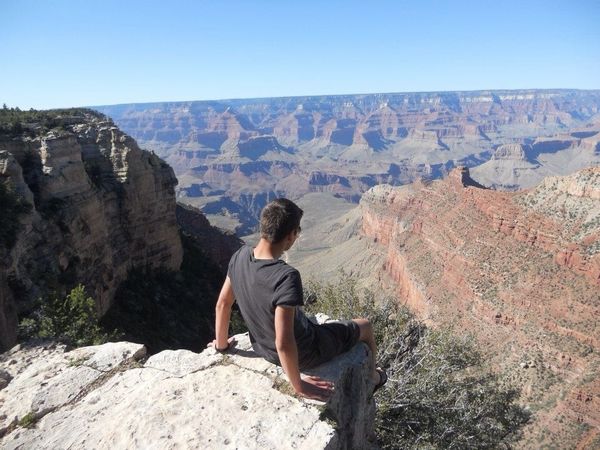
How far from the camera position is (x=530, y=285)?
127 ft

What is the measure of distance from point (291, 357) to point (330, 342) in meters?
0.83

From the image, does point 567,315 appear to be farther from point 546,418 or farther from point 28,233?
point 28,233

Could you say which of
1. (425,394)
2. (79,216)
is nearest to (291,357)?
(425,394)

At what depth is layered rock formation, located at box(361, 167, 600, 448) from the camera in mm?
29469

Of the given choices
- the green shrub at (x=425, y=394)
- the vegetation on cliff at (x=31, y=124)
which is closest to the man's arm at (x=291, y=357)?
the green shrub at (x=425, y=394)

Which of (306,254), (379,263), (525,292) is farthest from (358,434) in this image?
(306,254)

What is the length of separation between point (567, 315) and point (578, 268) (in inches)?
184

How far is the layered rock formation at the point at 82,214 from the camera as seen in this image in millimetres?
17781

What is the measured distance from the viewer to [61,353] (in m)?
7.24

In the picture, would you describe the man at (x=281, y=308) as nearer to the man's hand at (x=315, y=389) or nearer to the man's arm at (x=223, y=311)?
the man's hand at (x=315, y=389)

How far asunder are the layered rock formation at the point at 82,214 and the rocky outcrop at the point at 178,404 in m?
8.14

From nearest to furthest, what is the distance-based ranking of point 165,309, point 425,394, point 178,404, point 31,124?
point 178,404 → point 425,394 → point 31,124 → point 165,309

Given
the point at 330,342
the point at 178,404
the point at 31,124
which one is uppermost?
the point at 31,124

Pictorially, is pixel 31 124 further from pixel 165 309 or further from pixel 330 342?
pixel 330 342
